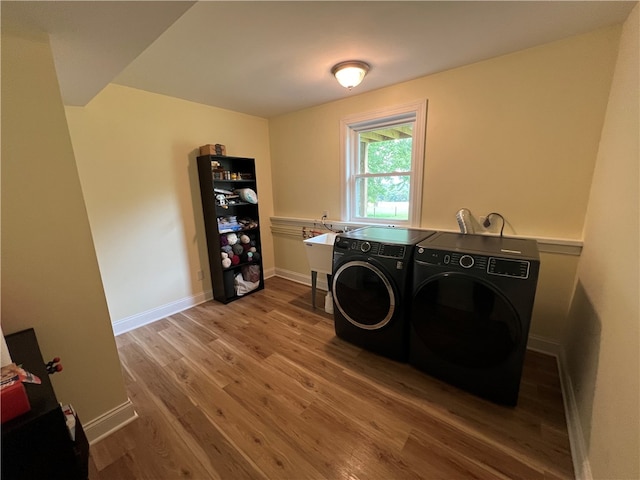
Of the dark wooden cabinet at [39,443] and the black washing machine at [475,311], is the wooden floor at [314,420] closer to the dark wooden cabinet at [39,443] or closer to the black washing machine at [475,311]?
the black washing machine at [475,311]

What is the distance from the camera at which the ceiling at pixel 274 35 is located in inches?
40.9

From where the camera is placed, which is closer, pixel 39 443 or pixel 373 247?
pixel 39 443

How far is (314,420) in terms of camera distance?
1.46 metres

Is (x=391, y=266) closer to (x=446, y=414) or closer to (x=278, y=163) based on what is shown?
(x=446, y=414)

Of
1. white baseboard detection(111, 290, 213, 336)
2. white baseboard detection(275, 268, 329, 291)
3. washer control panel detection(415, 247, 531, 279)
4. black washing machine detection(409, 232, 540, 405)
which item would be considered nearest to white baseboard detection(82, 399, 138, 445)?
white baseboard detection(111, 290, 213, 336)

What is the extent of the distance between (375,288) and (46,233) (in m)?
1.77

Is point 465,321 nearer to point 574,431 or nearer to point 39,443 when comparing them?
point 574,431

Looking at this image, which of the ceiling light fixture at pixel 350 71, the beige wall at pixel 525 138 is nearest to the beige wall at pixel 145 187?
the ceiling light fixture at pixel 350 71

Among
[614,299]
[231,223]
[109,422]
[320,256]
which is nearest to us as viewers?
[614,299]

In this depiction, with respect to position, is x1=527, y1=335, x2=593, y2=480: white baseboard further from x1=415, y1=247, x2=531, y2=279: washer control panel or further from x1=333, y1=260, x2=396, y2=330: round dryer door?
x1=333, y1=260, x2=396, y2=330: round dryer door

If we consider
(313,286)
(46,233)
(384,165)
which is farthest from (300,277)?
(46,233)

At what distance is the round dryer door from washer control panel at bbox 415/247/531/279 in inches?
12.4

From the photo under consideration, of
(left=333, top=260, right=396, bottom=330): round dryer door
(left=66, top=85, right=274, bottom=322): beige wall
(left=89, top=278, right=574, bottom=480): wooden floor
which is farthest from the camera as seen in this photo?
(left=66, top=85, right=274, bottom=322): beige wall

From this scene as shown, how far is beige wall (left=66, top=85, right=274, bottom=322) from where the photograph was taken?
7.03 feet
